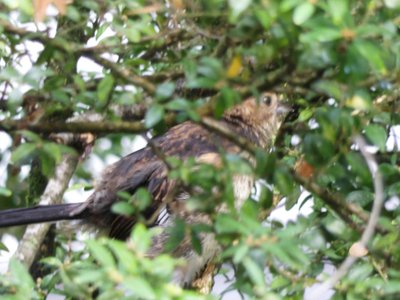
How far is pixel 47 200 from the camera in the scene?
5762 millimetres

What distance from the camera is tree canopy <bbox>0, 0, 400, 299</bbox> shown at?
2887 millimetres

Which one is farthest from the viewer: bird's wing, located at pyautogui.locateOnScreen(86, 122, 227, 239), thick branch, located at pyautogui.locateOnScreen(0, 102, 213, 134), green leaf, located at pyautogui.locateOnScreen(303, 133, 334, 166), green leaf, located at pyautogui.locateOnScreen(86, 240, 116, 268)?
bird's wing, located at pyautogui.locateOnScreen(86, 122, 227, 239)

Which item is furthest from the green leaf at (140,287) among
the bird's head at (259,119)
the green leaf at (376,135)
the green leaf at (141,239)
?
the bird's head at (259,119)

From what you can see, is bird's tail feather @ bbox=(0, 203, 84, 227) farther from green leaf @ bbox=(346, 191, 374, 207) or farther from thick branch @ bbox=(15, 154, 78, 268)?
green leaf @ bbox=(346, 191, 374, 207)

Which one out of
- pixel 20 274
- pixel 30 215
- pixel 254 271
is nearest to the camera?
pixel 254 271

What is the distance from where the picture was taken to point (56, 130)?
11.7 ft

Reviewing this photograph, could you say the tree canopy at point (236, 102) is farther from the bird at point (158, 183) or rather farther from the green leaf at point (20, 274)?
the bird at point (158, 183)

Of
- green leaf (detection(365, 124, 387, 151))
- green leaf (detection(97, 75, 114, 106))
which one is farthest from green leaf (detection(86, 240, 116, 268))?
green leaf (detection(365, 124, 387, 151))

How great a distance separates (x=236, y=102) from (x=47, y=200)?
2850 mm

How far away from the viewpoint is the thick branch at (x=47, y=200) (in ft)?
17.5

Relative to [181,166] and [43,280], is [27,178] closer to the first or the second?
[43,280]

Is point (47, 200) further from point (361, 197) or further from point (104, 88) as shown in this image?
point (104, 88)

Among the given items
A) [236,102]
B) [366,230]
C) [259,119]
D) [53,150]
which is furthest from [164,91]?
[259,119]

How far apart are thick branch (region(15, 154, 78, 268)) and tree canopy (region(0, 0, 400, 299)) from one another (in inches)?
47.2
